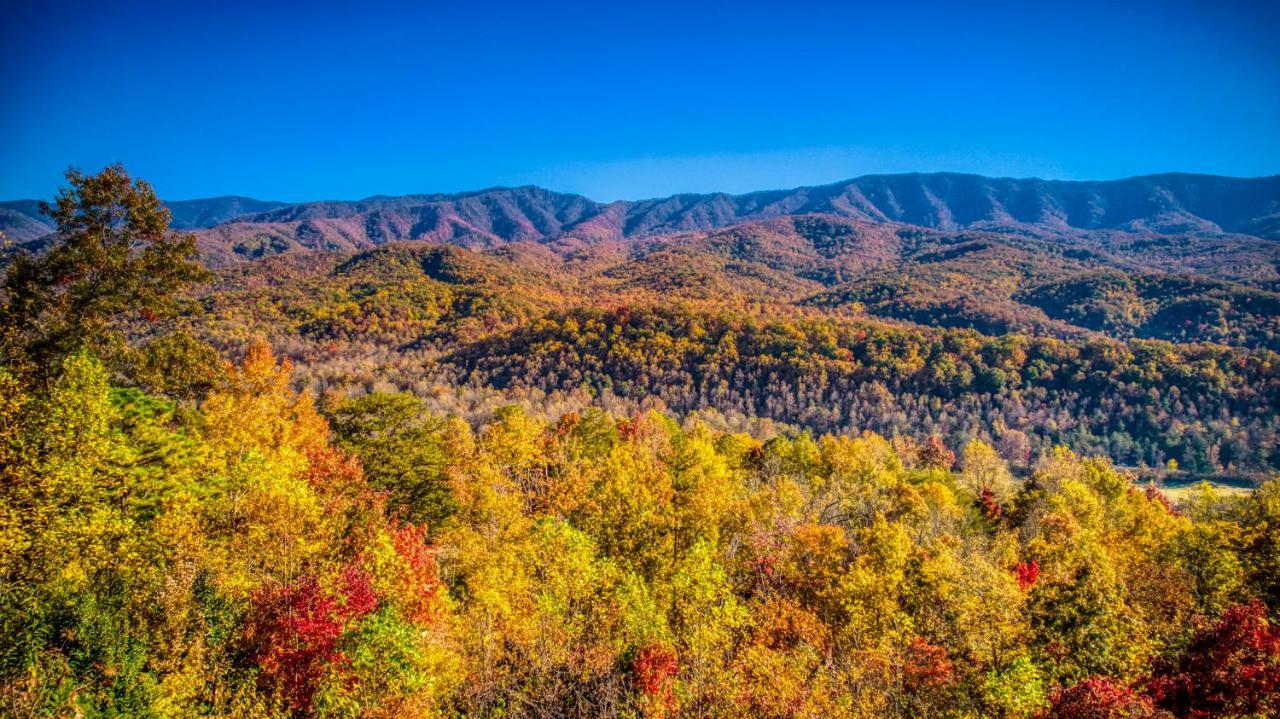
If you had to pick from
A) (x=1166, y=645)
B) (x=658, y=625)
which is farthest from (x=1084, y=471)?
(x=658, y=625)

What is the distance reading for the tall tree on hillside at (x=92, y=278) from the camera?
841 inches

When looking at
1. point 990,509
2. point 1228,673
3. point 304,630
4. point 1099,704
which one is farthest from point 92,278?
point 990,509

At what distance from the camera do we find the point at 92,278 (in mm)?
23094

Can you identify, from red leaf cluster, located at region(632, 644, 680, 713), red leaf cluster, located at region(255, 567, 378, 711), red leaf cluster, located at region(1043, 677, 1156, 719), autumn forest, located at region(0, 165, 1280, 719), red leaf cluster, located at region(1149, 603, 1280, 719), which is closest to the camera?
red leaf cluster, located at region(1043, 677, 1156, 719)

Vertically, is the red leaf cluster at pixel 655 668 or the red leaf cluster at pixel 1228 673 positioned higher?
the red leaf cluster at pixel 1228 673

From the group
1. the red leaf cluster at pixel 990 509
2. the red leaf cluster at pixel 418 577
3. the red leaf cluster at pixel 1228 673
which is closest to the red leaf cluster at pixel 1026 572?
the red leaf cluster at pixel 1228 673

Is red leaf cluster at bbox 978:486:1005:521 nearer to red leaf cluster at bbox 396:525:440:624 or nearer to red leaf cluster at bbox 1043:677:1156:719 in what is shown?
red leaf cluster at bbox 1043:677:1156:719

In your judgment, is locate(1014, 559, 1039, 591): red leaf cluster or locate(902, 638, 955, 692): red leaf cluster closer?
locate(902, 638, 955, 692): red leaf cluster

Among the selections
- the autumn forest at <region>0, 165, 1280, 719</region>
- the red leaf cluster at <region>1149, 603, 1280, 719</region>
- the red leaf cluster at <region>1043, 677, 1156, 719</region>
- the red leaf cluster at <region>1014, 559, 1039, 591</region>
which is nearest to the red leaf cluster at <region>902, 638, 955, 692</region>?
the autumn forest at <region>0, 165, 1280, 719</region>

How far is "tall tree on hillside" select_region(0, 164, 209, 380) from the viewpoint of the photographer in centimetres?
2136

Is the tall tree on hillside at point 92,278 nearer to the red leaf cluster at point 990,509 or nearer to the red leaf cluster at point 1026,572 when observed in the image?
the red leaf cluster at point 1026,572

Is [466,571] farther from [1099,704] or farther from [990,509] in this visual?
[990,509]

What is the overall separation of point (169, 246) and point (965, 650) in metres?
39.5

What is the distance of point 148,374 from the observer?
25.0m
